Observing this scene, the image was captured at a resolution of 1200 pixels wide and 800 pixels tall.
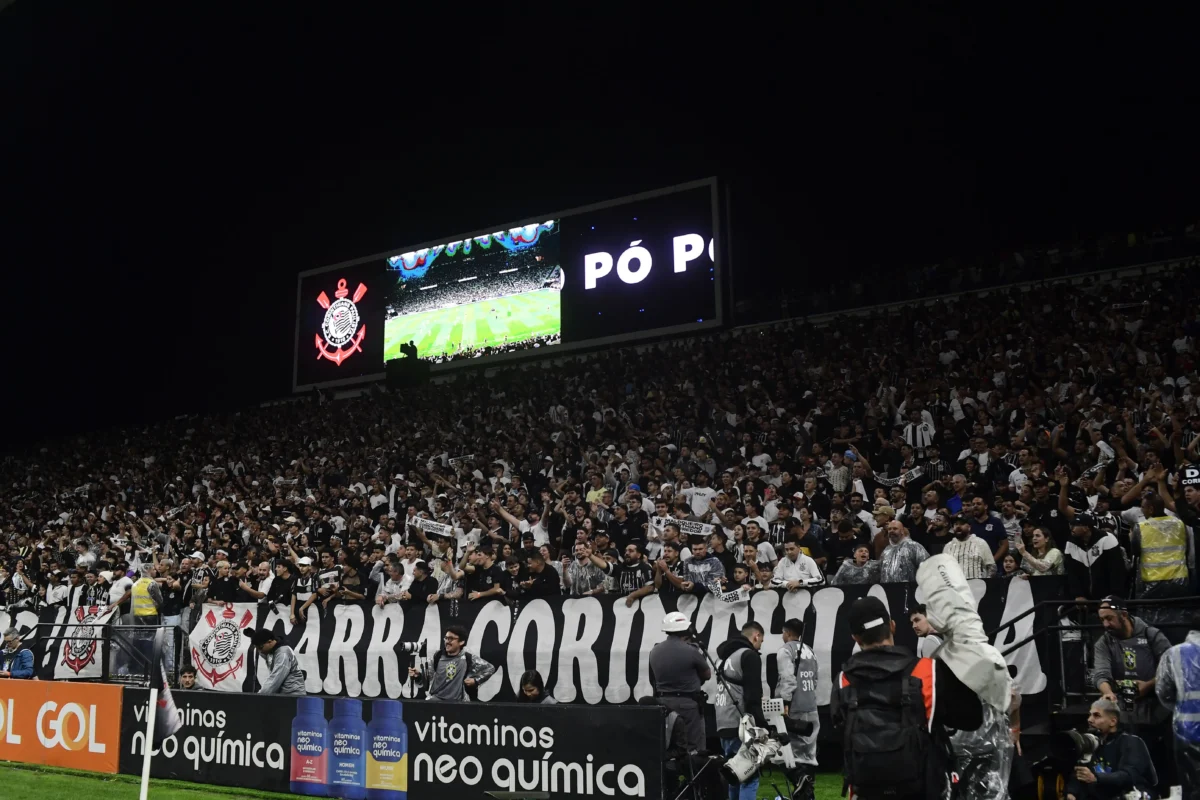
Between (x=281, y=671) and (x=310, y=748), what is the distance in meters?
2.33

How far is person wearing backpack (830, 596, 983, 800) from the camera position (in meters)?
5.07

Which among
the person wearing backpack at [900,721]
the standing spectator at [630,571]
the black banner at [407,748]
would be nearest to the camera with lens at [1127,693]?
the black banner at [407,748]

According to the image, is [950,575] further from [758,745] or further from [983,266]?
[983,266]

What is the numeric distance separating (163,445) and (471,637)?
854 inches

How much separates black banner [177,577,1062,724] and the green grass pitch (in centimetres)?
1239

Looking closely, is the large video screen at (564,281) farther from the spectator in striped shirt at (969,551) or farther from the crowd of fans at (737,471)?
the spectator in striped shirt at (969,551)

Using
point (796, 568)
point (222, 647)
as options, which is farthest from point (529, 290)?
point (796, 568)

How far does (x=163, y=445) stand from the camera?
1267 inches

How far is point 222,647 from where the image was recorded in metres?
15.9

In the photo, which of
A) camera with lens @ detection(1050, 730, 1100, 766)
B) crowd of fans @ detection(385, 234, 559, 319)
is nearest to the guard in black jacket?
camera with lens @ detection(1050, 730, 1100, 766)

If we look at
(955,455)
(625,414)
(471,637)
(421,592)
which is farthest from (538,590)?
(625,414)

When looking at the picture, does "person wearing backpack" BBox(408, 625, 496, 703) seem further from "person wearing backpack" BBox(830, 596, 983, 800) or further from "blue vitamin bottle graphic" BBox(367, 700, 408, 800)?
"person wearing backpack" BBox(830, 596, 983, 800)

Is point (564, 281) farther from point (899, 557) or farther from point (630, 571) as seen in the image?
point (899, 557)

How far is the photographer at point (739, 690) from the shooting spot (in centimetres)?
943
